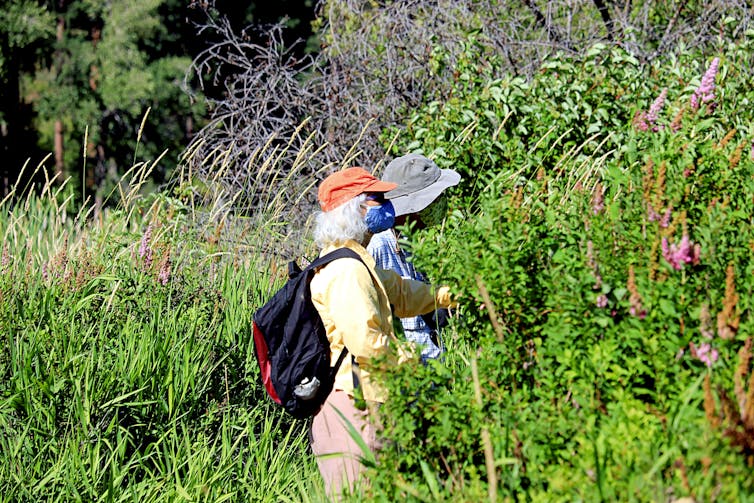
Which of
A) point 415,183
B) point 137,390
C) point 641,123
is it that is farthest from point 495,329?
point 137,390

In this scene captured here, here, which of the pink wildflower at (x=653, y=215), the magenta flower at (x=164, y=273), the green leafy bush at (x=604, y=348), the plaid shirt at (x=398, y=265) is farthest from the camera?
the magenta flower at (x=164, y=273)

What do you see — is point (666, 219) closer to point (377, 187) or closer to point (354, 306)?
point (354, 306)

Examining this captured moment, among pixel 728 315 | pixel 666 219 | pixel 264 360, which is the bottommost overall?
pixel 264 360

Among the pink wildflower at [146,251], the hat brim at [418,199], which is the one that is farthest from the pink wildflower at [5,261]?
the hat brim at [418,199]

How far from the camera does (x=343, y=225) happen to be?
3363mm

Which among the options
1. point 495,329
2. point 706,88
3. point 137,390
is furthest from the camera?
point 137,390

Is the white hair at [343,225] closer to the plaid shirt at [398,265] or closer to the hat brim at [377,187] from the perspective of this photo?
the hat brim at [377,187]

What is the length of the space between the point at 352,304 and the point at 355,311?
29 mm

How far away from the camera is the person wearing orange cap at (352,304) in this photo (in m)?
3.11

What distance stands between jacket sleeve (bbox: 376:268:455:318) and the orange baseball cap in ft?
1.15

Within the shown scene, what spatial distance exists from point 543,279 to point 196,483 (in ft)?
6.41

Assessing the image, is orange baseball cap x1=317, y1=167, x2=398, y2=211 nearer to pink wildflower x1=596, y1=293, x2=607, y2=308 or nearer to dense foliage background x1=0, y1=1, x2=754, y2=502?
dense foliage background x1=0, y1=1, x2=754, y2=502

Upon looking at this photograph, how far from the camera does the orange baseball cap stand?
3414mm

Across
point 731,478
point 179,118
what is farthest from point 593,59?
point 179,118
